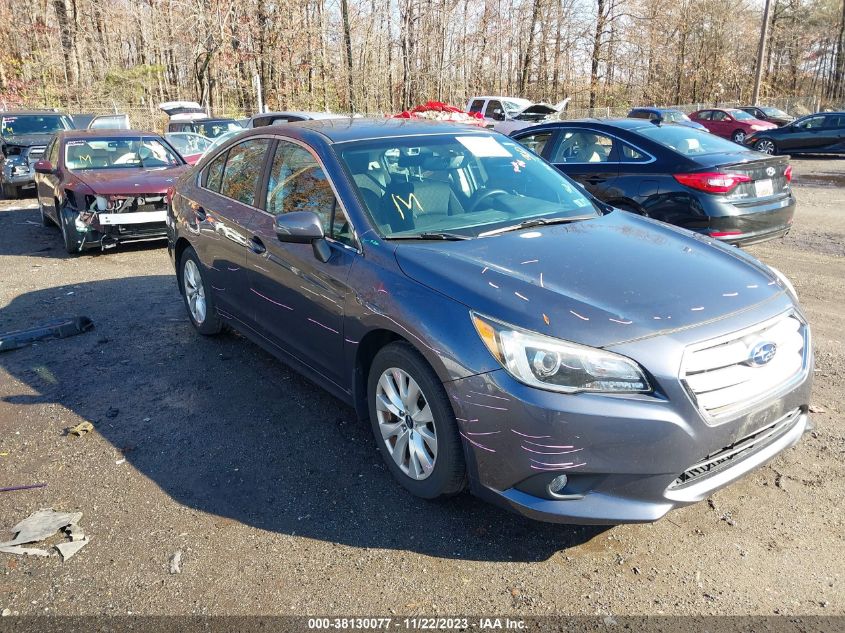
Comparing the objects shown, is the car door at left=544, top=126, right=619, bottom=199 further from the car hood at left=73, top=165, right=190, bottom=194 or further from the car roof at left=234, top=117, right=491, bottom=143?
the car hood at left=73, top=165, right=190, bottom=194

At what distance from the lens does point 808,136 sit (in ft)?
73.8

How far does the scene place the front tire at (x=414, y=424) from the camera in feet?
9.43

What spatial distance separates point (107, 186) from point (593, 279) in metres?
7.76

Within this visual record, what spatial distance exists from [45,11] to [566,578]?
141ft

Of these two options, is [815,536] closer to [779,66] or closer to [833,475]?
[833,475]

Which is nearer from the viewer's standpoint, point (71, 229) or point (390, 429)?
point (390, 429)

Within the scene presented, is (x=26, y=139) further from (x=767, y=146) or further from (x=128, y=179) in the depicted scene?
(x=767, y=146)

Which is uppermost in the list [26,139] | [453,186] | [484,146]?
[484,146]

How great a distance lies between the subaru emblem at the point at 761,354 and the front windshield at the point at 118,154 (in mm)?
9322

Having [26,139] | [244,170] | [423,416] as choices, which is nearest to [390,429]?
[423,416]

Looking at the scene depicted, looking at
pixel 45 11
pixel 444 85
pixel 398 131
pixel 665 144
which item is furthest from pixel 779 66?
pixel 398 131

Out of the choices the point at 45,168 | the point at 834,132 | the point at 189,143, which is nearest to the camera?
the point at 45,168

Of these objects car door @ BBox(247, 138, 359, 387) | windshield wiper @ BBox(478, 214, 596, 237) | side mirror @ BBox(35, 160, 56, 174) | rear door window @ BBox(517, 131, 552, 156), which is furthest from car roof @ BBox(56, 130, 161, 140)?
windshield wiper @ BBox(478, 214, 596, 237)

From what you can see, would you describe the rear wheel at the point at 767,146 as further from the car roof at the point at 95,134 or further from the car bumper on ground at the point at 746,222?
the car roof at the point at 95,134
